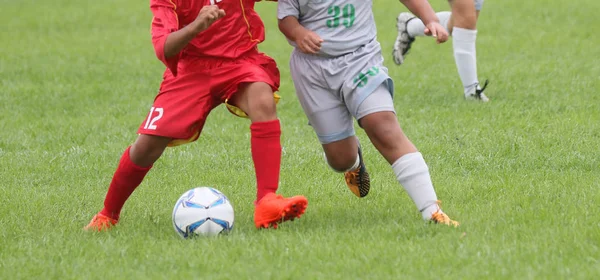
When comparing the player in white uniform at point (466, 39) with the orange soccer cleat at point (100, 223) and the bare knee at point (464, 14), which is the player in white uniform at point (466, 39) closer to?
the bare knee at point (464, 14)

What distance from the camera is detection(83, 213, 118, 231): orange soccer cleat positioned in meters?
5.20

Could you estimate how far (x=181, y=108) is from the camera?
16.5 feet

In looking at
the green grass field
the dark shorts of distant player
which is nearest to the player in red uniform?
the dark shorts of distant player

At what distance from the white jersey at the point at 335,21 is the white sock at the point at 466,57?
4.20 meters

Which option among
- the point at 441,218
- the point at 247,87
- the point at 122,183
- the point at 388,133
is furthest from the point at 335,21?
the point at 122,183

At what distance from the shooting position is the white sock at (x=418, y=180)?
15.9 ft

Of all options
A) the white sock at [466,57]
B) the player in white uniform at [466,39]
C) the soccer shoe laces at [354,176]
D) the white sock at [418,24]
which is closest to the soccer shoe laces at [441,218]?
the soccer shoe laces at [354,176]

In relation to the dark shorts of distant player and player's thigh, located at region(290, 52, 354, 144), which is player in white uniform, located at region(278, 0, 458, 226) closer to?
player's thigh, located at region(290, 52, 354, 144)

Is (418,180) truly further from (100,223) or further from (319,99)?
(100,223)

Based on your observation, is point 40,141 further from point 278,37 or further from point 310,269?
point 278,37

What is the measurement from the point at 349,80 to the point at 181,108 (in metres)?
0.82

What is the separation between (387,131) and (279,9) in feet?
2.76

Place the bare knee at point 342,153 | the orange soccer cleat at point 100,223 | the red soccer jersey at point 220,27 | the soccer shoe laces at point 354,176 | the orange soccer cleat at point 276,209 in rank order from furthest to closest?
the soccer shoe laces at point 354,176
the bare knee at point 342,153
the orange soccer cleat at point 100,223
the red soccer jersey at point 220,27
the orange soccer cleat at point 276,209

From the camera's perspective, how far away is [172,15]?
4949 mm
